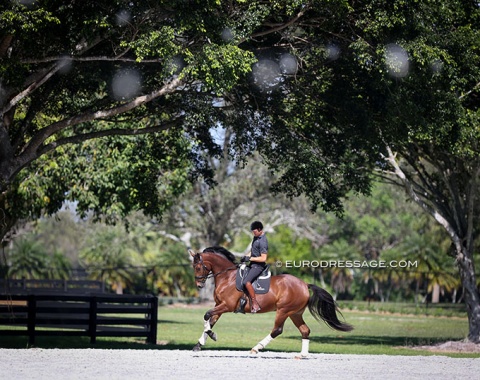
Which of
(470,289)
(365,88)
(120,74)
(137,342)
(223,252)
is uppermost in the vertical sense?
(120,74)

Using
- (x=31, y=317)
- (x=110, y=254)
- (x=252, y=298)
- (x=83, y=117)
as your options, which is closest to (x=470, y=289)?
(x=252, y=298)

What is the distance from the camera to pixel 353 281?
64.9m

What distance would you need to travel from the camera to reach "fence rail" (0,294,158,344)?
79.1 ft

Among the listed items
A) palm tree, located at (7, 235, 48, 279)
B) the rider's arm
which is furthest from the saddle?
palm tree, located at (7, 235, 48, 279)

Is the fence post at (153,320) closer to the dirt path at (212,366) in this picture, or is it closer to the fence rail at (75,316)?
the fence rail at (75,316)

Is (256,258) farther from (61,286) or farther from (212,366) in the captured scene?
(61,286)

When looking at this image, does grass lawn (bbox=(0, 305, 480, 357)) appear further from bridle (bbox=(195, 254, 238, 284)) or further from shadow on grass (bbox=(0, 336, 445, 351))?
bridle (bbox=(195, 254, 238, 284))

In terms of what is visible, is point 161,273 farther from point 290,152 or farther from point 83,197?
point 290,152

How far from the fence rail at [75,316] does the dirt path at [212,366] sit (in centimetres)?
458

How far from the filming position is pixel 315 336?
109 feet

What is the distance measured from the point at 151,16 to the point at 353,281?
47.0 meters

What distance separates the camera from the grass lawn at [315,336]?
25686mm

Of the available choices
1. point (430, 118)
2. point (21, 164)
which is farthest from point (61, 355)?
point (430, 118)

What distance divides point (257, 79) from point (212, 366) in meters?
8.66
